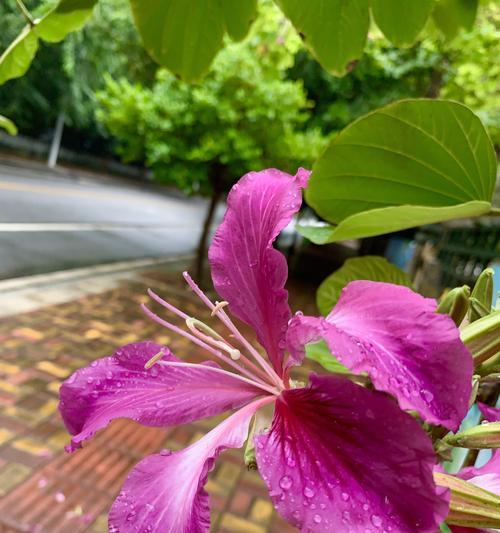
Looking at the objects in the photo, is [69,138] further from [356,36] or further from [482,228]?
[356,36]

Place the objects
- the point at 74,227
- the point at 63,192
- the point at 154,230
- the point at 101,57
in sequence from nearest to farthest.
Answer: the point at 74,227, the point at 154,230, the point at 63,192, the point at 101,57

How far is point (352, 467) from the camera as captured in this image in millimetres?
336

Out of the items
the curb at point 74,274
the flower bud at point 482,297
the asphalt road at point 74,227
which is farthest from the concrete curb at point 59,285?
the flower bud at point 482,297

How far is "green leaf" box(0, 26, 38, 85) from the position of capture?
2.93 ft

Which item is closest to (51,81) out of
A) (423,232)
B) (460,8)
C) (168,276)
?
(168,276)

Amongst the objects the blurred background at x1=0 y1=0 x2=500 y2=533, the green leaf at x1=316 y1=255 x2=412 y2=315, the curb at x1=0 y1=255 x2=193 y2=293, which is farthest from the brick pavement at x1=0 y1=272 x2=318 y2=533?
the green leaf at x1=316 y1=255 x2=412 y2=315

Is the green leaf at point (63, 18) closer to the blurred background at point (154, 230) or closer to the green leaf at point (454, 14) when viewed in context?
the blurred background at point (154, 230)

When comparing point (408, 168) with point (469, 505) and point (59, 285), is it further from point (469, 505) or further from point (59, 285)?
point (59, 285)

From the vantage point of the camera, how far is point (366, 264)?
2.39ft

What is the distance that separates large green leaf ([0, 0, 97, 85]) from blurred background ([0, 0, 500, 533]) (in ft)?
1.43

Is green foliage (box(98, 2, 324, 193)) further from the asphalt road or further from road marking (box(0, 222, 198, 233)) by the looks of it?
road marking (box(0, 222, 198, 233))

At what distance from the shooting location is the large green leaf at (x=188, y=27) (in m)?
0.84

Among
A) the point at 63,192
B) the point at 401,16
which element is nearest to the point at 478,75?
the point at 401,16

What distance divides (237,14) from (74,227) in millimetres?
10337
